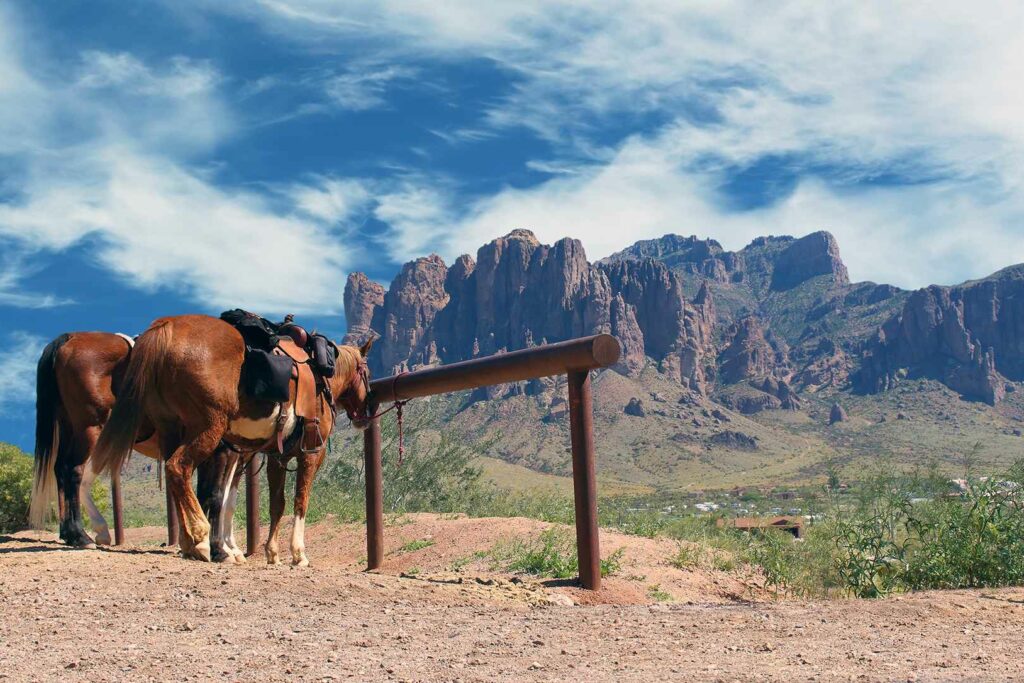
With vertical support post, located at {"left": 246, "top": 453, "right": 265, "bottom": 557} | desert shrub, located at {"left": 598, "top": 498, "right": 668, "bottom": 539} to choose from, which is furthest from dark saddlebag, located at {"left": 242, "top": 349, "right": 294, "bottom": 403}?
desert shrub, located at {"left": 598, "top": 498, "right": 668, "bottom": 539}

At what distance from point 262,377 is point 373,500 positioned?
187 centimetres

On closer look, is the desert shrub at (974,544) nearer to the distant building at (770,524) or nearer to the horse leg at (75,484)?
the distant building at (770,524)

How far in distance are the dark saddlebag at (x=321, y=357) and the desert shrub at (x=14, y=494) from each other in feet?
22.1

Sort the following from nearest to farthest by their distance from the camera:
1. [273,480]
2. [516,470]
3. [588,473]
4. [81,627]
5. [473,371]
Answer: [81,627]
[588,473]
[473,371]
[273,480]
[516,470]

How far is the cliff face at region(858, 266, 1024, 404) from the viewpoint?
460 ft

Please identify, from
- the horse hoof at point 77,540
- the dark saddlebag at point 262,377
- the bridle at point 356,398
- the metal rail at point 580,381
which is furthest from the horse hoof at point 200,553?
the metal rail at point 580,381

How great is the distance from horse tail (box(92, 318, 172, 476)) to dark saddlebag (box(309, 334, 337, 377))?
1.31m

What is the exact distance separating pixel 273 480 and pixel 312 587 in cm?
236

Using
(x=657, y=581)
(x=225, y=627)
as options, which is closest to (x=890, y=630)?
(x=657, y=581)

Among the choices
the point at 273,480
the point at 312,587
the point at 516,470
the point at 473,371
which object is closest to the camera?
the point at 312,587

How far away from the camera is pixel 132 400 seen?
7.18 m

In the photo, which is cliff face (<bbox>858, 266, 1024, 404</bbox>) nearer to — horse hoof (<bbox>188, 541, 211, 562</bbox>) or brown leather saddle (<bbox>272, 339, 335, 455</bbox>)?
brown leather saddle (<bbox>272, 339, 335, 455</bbox>)

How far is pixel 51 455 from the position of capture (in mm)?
8328

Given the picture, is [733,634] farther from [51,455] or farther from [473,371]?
[51,455]
